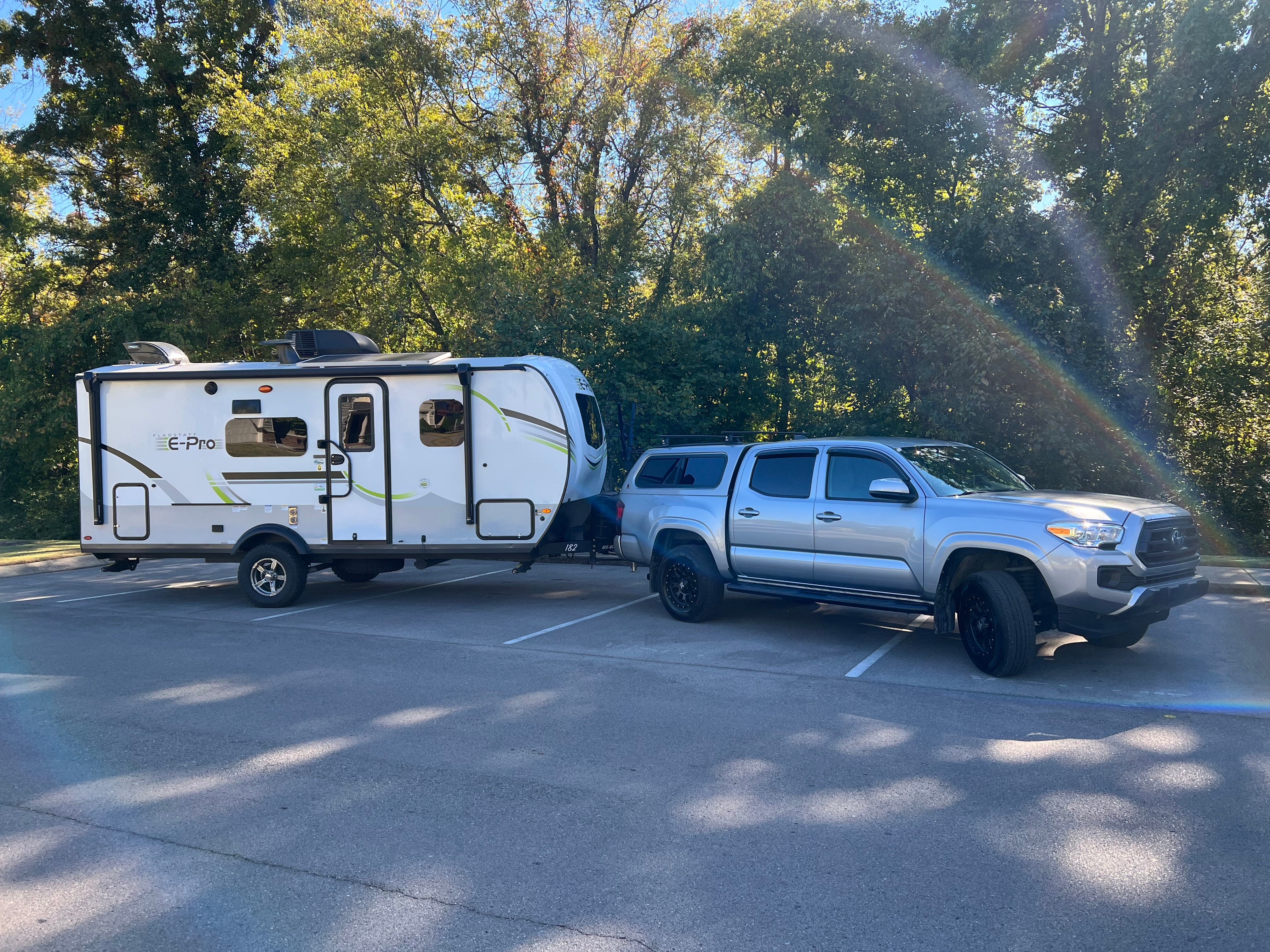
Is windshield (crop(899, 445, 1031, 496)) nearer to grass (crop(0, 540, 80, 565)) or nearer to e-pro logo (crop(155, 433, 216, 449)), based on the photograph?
e-pro logo (crop(155, 433, 216, 449))

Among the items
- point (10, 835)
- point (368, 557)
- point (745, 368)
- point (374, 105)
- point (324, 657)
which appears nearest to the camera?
point (10, 835)

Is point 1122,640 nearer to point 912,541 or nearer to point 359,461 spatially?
point 912,541

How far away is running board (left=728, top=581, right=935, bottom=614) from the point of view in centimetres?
820

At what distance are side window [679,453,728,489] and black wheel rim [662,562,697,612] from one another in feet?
3.03

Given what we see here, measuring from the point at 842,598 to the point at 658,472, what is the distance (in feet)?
9.86

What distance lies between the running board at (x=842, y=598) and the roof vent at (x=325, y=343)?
6.03 m

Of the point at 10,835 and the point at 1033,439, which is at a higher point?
the point at 1033,439

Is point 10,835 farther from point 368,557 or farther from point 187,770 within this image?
point 368,557

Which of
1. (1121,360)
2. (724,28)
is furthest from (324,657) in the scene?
(724,28)

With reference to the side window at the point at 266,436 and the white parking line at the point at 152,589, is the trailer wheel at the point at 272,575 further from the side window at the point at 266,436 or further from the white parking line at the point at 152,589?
the white parking line at the point at 152,589

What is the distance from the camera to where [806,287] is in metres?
17.4

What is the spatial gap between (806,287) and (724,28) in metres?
9.58

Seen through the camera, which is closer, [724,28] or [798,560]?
[798,560]

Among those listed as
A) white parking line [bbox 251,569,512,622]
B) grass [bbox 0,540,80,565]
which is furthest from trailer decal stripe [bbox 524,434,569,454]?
grass [bbox 0,540,80,565]
